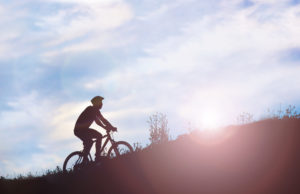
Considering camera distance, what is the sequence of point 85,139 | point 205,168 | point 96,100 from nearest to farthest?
point 205,168 < point 96,100 < point 85,139

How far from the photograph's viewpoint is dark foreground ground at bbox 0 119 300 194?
1224 centimetres

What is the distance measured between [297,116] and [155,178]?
7.53 meters

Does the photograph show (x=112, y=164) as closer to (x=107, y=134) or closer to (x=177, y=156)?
(x=107, y=134)

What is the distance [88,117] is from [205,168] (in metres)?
4.60

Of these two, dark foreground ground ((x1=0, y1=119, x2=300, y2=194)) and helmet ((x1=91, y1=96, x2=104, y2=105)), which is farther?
helmet ((x1=91, y1=96, x2=104, y2=105))

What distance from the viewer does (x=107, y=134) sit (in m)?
15.4

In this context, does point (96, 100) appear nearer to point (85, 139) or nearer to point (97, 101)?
point (97, 101)

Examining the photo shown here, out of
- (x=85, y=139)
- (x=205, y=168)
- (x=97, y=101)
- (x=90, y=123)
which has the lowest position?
(x=205, y=168)

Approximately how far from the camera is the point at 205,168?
1346 cm

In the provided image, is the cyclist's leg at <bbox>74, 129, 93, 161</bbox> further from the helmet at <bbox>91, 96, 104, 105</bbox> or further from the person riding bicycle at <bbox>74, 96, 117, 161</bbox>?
the helmet at <bbox>91, 96, 104, 105</bbox>

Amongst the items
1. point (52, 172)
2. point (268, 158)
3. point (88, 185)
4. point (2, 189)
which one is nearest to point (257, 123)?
point (268, 158)

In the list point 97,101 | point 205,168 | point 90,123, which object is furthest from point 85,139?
point 205,168

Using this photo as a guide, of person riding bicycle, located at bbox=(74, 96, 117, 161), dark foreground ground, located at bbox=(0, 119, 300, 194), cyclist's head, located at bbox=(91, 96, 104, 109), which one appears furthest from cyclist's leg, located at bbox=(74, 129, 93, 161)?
cyclist's head, located at bbox=(91, 96, 104, 109)

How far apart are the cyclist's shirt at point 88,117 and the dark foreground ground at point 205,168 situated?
5.34 feet
